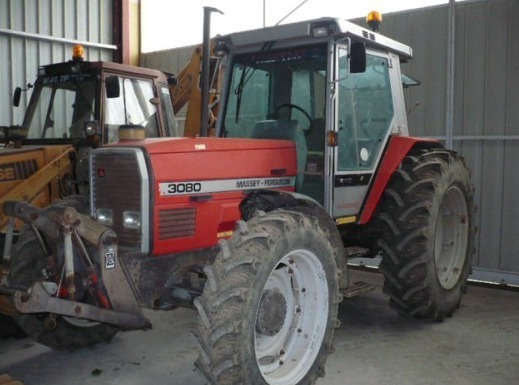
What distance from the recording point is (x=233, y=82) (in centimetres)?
450

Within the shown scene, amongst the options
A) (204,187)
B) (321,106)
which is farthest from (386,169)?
(204,187)

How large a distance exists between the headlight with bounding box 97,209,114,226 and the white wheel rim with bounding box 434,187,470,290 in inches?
121

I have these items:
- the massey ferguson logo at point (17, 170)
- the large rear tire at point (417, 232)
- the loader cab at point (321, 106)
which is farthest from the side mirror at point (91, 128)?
the large rear tire at point (417, 232)

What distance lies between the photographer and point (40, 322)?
150 inches

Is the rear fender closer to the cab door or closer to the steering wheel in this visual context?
the cab door

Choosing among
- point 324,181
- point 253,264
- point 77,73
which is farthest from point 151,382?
point 77,73

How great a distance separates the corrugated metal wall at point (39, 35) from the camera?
352 inches

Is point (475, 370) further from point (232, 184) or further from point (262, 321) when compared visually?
point (232, 184)

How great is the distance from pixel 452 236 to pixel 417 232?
1.04 meters

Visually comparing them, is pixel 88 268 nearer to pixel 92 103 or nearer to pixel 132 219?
pixel 132 219

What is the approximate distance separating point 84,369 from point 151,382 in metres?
0.55

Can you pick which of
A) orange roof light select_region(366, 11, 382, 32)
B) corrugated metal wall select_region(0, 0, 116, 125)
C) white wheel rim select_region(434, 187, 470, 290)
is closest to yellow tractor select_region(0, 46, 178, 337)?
orange roof light select_region(366, 11, 382, 32)

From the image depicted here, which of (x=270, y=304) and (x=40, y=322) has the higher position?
(x=270, y=304)

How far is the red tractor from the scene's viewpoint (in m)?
3.01
